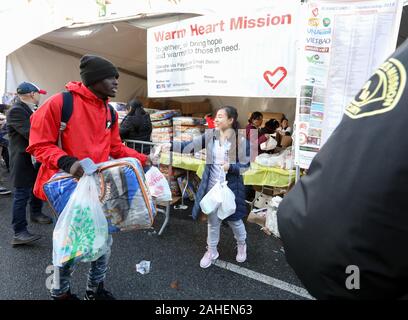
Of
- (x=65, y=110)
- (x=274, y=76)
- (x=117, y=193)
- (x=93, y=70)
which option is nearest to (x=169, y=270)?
(x=117, y=193)

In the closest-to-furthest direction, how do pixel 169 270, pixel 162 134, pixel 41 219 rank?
pixel 169 270
pixel 41 219
pixel 162 134

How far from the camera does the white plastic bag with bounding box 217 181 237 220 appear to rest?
2.55 metres

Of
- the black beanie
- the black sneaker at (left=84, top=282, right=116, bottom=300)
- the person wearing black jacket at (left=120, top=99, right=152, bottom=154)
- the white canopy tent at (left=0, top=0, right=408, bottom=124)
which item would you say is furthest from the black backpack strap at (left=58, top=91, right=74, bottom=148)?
the white canopy tent at (left=0, top=0, right=408, bottom=124)

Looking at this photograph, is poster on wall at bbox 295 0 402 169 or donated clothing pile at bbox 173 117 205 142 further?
donated clothing pile at bbox 173 117 205 142

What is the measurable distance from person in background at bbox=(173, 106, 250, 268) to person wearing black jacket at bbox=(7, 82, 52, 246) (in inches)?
73.2

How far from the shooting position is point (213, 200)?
254 centimetres

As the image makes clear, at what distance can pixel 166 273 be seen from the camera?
2650 mm

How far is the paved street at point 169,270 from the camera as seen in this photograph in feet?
7.81

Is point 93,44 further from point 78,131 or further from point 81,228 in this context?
point 81,228

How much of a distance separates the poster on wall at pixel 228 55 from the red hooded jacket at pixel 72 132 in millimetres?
1936

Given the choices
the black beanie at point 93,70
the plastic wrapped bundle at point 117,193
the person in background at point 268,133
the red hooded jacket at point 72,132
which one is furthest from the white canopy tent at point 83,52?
the plastic wrapped bundle at point 117,193

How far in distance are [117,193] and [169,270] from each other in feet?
4.34

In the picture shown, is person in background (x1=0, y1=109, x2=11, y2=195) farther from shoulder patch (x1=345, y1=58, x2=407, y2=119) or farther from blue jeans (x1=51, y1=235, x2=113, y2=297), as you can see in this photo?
shoulder patch (x1=345, y1=58, x2=407, y2=119)

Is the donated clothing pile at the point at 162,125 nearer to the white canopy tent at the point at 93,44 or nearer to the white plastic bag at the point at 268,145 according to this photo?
the white canopy tent at the point at 93,44
